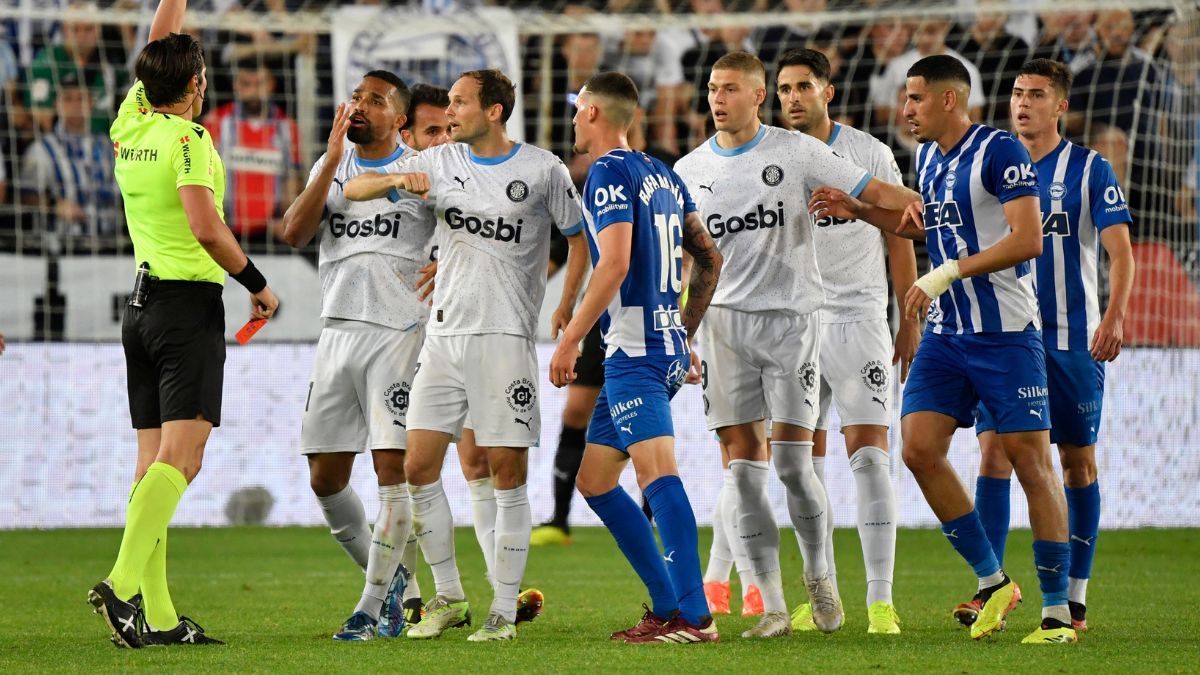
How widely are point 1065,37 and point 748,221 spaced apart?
8593 mm

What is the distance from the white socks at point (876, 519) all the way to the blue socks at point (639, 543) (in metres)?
0.88

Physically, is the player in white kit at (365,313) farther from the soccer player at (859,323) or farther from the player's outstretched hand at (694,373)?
the soccer player at (859,323)

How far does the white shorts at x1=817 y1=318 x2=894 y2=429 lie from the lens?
22.0ft

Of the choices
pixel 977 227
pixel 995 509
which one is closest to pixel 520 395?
pixel 977 227

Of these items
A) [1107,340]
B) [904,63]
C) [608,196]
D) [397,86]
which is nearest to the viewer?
[608,196]

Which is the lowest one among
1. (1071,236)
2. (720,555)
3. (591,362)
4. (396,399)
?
(720,555)

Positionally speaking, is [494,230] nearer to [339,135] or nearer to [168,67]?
[339,135]

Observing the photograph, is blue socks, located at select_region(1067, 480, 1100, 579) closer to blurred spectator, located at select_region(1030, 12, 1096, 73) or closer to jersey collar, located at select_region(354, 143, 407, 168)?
jersey collar, located at select_region(354, 143, 407, 168)

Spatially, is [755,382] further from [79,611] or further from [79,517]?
[79,517]

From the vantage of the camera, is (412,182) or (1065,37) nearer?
(412,182)

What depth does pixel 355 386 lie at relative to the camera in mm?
6445

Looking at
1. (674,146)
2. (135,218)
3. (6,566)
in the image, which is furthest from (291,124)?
(135,218)

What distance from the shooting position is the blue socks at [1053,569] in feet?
19.6

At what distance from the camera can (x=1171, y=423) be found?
40.5 feet
